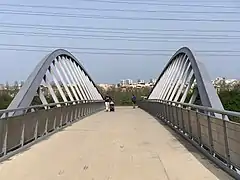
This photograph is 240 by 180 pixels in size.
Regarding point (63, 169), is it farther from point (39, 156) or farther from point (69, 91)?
point (69, 91)

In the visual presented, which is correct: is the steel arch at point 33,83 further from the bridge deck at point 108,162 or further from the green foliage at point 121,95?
the green foliage at point 121,95

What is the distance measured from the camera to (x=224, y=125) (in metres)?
8.92

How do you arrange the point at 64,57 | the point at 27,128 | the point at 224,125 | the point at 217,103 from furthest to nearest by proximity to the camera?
the point at 64,57 < the point at 217,103 < the point at 27,128 < the point at 224,125

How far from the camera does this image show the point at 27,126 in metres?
13.1

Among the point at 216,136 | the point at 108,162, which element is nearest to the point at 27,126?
the point at 108,162

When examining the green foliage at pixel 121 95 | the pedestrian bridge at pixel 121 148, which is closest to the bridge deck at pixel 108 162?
the pedestrian bridge at pixel 121 148

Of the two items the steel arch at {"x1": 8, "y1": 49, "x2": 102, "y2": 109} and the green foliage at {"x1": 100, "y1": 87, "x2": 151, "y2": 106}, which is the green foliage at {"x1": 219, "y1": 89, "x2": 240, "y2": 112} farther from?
the green foliage at {"x1": 100, "y1": 87, "x2": 151, "y2": 106}

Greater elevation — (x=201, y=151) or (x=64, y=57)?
(x=64, y=57)

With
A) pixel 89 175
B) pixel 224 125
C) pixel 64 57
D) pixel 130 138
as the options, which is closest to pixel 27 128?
pixel 130 138

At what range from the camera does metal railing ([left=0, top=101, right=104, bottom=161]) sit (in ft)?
35.3

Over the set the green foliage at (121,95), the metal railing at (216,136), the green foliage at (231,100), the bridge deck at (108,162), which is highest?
the green foliage at (121,95)

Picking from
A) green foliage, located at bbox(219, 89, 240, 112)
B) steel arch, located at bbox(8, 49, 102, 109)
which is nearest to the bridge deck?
steel arch, located at bbox(8, 49, 102, 109)

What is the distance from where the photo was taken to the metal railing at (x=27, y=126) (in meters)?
10.8

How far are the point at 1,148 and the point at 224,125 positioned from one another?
190 inches
